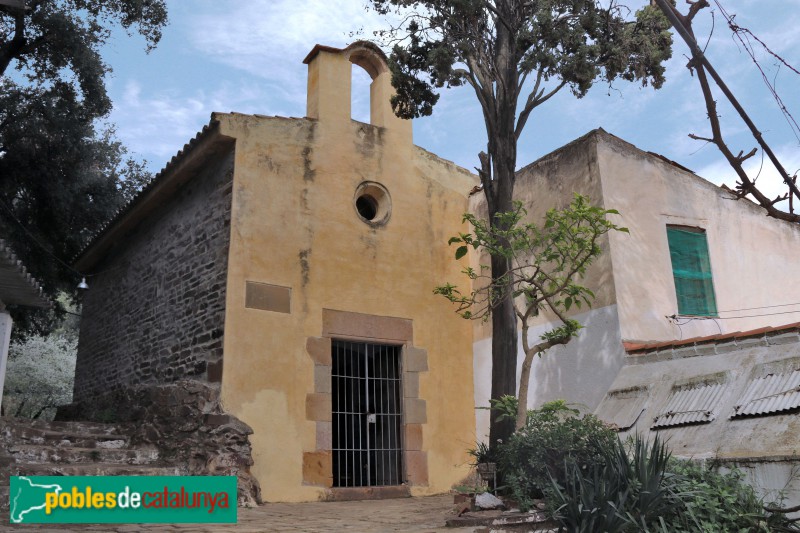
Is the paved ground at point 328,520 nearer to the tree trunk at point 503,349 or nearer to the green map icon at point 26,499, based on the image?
the green map icon at point 26,499

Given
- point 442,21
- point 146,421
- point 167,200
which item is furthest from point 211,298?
point 442,21

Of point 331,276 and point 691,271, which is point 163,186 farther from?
point 691,271

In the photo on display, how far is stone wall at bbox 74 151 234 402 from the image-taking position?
9.18 m

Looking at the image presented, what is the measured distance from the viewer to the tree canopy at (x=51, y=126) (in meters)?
13.1

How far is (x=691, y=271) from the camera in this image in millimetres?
9562

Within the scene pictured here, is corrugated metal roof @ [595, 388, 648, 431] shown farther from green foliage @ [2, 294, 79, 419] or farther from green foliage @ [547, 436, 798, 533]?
green foliage @ [2, 294, 79, 419]

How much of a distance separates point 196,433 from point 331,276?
2.79m

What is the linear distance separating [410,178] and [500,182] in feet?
8.36

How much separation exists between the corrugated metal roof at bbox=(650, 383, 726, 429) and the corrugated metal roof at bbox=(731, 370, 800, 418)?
30cm

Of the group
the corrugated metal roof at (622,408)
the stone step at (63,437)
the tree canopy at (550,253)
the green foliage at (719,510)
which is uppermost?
the tree canopy at (550,253)

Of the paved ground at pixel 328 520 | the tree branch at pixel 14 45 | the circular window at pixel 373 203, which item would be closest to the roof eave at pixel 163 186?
the circular window at pixel 373 203

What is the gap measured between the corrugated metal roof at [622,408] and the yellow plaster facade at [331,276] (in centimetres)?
283

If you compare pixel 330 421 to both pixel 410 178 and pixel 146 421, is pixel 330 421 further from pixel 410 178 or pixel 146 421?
pixel 410 178

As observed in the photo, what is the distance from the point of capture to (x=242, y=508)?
756 cm
